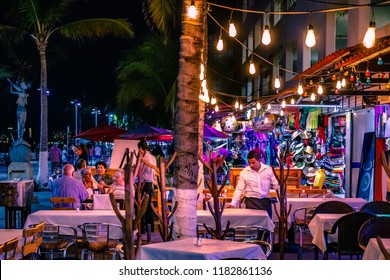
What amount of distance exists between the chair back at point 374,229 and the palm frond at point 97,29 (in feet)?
59.1

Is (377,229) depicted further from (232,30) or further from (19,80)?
(19,80)

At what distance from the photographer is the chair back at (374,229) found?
29.7 ft

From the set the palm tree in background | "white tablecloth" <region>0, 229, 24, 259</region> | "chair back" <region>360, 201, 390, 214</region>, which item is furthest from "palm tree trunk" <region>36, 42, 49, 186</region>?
"chair back" <region>360, 201, 390, 214</region>

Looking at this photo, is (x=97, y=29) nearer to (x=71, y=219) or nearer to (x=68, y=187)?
(x=68, y=187)

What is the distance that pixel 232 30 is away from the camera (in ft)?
38.4

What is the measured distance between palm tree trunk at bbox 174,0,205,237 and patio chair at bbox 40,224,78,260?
2266mm

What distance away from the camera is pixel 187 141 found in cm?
836

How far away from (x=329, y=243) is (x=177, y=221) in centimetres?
304

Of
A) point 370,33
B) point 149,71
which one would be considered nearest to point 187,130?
point 370,33

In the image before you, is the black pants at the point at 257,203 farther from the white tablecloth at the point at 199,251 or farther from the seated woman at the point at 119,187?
the white tablecloth at the point at 199,251

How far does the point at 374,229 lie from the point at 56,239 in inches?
187
